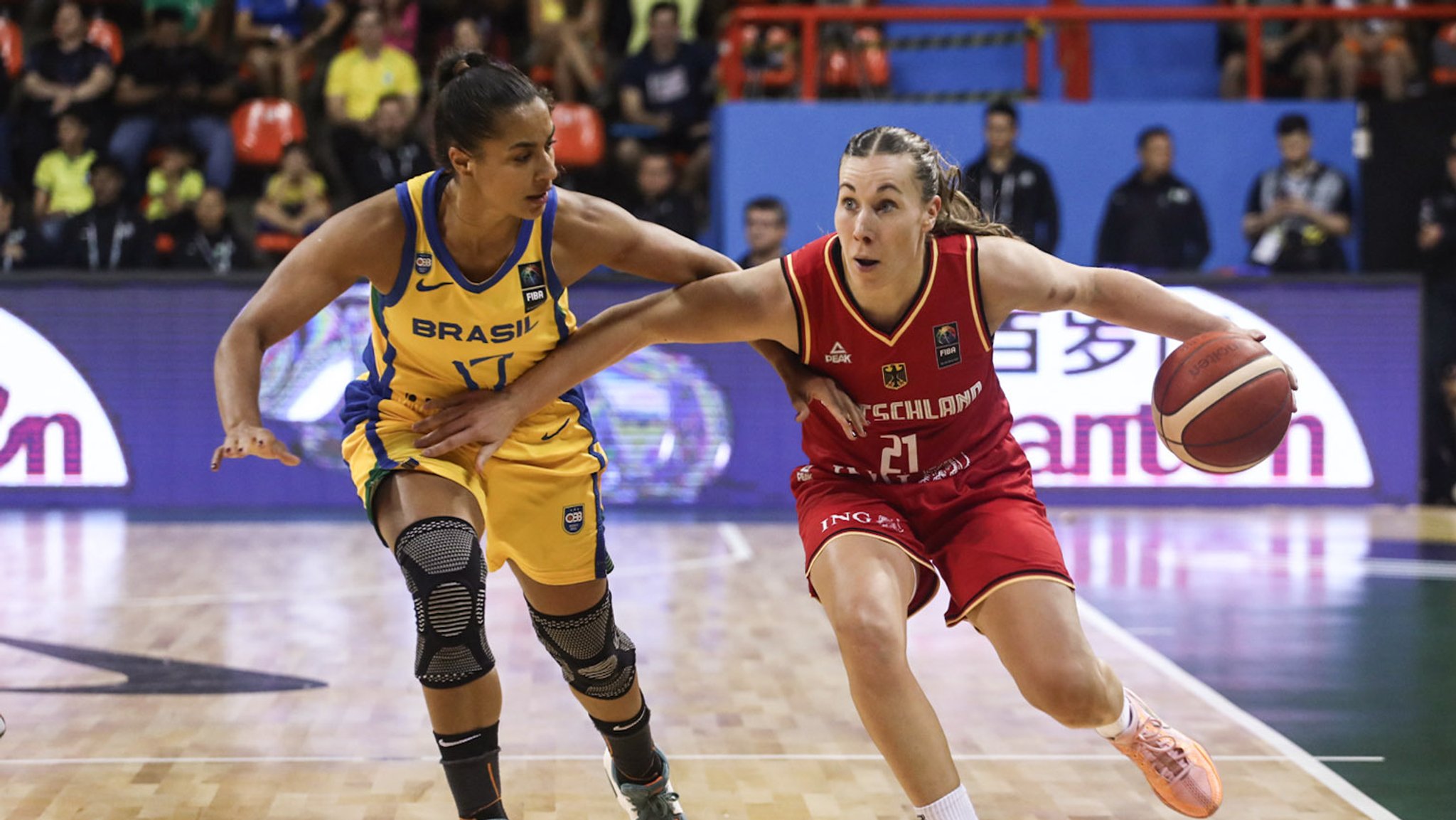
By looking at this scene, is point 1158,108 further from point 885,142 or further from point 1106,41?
point 885,142

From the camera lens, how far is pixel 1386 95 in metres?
11.9

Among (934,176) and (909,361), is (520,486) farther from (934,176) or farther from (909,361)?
(934,176)

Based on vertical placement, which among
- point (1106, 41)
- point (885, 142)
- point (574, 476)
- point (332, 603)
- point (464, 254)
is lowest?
point (332, 603)

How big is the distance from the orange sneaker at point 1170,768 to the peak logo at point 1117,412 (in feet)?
20.1

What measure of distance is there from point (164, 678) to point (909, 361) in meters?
3.12

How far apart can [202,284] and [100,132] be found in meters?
2.46

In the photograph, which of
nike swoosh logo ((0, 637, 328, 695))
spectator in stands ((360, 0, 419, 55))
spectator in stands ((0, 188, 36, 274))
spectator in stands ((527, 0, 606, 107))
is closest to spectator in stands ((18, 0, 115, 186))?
spectator in stands ((0, 188, 36, 274))

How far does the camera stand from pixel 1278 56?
1245cm

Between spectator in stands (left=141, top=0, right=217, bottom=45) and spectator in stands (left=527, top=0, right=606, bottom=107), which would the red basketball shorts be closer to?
spectator in stands (left=527, top=0, right=606, bottom=107)

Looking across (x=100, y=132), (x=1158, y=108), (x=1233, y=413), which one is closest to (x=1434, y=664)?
(x=1233, y=413)

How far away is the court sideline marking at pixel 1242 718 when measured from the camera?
4.24 m

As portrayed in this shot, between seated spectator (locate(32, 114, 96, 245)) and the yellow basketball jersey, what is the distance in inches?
327

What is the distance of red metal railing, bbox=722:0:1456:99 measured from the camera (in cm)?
1117

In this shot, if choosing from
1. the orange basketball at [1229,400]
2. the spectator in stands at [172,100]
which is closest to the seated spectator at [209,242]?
the spectator in stands at [172,100]
